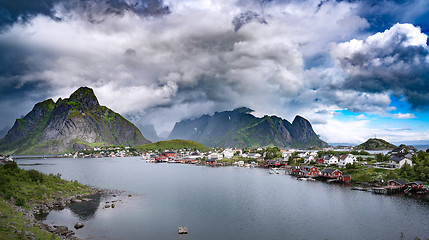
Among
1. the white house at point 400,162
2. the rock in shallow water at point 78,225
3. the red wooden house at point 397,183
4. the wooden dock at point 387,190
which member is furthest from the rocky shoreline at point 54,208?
the white house at point 400,162

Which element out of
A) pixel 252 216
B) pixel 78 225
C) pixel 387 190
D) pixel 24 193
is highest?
pixel 24 193

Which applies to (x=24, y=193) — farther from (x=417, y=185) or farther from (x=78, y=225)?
(x=417, y=185)

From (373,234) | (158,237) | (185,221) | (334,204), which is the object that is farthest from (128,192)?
(373,234)

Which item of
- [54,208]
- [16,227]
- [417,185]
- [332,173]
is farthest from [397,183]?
[54,208]

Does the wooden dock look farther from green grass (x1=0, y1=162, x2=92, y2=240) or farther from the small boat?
green grass (x1=0, y1=162, x2=92, y2=240)

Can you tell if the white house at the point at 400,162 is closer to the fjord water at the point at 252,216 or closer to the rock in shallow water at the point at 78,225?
the fjord water at the point at 252,216

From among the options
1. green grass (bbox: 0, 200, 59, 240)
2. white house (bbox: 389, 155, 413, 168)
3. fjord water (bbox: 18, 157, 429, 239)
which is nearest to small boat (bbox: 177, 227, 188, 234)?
fjord water (bbox: 18, 157, 429, 239)

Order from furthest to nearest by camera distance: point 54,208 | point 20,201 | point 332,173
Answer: point 332,173, point 54,208, point 20,201

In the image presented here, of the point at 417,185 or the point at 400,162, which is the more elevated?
the point at 400,162

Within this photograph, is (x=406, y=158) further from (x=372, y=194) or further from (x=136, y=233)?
(x=136, y=233)
